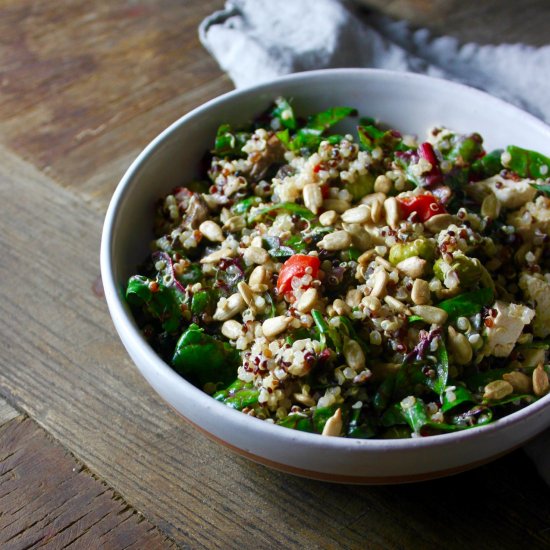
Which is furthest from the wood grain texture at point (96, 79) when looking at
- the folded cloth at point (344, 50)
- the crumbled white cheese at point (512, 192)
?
the crumbled white cheese at point (512, 192)

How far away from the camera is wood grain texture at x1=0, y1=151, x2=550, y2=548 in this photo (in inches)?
50.8

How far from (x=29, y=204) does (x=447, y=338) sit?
47.4 inches

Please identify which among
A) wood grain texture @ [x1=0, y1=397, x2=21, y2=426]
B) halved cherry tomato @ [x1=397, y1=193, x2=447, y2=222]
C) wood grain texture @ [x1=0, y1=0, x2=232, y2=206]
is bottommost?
wood grain texture @ [x1=0, y1=397, x2=21, y2=426]

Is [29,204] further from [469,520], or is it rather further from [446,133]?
[469,520]

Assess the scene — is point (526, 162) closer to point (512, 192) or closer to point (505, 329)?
point (512, 192)

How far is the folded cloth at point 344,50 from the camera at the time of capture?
7.15 ft

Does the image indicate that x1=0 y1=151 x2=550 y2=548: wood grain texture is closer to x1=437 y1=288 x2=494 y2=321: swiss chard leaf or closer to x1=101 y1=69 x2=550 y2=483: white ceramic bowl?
x1=101 y1=69 x2=550 y2=483: white ceramic bowl

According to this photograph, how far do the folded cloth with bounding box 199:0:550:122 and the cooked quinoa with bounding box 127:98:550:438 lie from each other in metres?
0.58

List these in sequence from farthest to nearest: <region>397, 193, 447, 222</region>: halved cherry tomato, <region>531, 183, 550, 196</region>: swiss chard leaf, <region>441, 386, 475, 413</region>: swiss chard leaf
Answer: <region>531, 183, 550, 196</region>: swiss chard leaf, <region>397, 193, 447, 222</region>: halved cherry tomato, <region>441, 386, 475, 413</region>: swiss chard leaf

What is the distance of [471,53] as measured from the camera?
2.33 m

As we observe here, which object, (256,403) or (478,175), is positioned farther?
(478,175)

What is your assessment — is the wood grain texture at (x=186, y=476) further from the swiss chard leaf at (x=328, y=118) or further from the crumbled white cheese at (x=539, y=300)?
the swiss chard leaf at (x=328, y=118)

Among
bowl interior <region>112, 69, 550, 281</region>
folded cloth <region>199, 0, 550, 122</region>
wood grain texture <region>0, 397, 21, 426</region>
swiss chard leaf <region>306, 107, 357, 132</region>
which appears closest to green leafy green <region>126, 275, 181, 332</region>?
bowl interior <region>112, 69, 550, 281</region>

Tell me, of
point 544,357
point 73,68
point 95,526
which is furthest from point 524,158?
point 73,68
